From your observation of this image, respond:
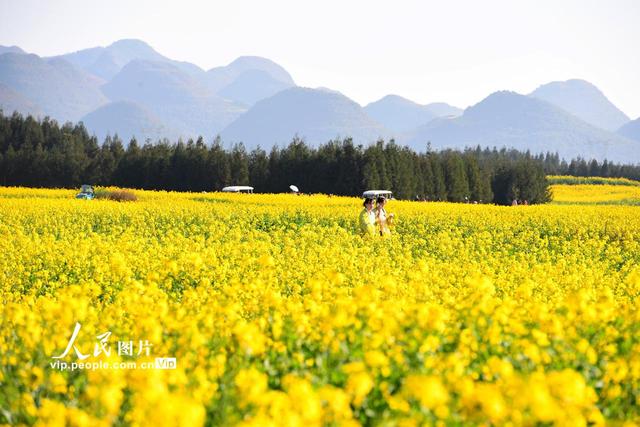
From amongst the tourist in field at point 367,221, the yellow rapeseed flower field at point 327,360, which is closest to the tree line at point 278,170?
the tourist in field at point 367,221

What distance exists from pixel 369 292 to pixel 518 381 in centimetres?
225

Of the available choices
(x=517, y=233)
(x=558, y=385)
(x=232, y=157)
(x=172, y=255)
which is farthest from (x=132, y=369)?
(x=232, y=157)

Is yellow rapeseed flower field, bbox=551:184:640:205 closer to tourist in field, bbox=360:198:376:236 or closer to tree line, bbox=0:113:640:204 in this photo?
tree line, bbox=0:113:640:204

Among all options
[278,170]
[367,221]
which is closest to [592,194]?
[278,170]

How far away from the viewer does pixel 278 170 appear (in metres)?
66.4

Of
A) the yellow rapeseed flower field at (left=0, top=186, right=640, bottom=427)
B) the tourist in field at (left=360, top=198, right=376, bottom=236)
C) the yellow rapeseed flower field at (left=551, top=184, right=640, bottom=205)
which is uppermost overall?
the yellow rapeseed flower field at (left=551, top=184, right=640, bottom=205)

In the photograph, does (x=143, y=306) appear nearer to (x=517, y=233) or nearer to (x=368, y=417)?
(x=368, y=417)

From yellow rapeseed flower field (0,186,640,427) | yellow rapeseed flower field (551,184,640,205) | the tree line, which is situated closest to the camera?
yellow rapeseed flower field (0,186,640,427)

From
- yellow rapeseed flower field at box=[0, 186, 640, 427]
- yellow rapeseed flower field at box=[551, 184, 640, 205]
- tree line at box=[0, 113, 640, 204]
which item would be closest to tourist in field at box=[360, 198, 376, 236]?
yellow rapeseed flower field at box=[0, 186, 640, 427]

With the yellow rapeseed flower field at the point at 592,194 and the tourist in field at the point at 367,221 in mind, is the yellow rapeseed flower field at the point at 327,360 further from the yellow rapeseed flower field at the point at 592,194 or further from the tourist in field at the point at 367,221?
the yellow rapeseed flower field at the point at 592,194

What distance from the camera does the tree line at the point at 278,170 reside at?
61594mm

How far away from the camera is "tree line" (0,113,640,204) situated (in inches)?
2425

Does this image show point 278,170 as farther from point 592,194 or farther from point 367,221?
point 367,221

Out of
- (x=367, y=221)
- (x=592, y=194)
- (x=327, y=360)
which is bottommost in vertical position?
(x=327, y=360)
